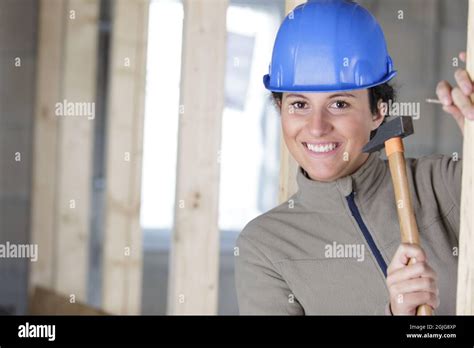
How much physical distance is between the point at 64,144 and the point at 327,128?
2108 mm

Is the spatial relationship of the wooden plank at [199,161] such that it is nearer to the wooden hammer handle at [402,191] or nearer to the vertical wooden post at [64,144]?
the wooden hammer handle at [402,191]

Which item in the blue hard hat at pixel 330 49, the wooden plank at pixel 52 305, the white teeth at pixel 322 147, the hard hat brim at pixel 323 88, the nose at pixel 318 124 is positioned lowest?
the wooden plank at pixel 52 305

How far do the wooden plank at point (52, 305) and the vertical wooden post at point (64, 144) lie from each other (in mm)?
59

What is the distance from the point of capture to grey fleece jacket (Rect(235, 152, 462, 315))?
4.66 ft

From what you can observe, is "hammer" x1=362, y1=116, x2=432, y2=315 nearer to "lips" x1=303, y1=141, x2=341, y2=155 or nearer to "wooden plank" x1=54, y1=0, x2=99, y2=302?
"lips" x1=303, y1=141, x2=341, y2=155

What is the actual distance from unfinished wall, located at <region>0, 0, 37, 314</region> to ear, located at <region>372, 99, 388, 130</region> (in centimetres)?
275

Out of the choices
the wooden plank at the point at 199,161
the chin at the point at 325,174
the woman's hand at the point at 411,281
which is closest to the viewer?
the woman's hand at the point at 411,281

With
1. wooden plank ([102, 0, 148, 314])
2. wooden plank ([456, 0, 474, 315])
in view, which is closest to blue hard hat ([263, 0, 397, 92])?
wooden plank ([456, 0, 474, 315])

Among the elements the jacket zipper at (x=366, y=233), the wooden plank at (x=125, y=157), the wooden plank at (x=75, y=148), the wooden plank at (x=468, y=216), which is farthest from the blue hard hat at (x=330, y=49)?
the wooden plank at (x=75, y=148)

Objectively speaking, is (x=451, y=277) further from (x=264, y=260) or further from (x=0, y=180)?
(x=0, y=180)

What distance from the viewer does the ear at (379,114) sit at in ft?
5.06

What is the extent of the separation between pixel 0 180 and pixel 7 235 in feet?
0.94

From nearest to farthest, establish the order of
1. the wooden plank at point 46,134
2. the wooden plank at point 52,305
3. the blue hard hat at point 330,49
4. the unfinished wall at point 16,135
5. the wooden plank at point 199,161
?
the blue hard hat at point 330,49 → the wooden plank at point 199,161 → the wooden plank at point 52,305 → the wooden plank at point 46,134 → the unfinished wall at point 16,135
